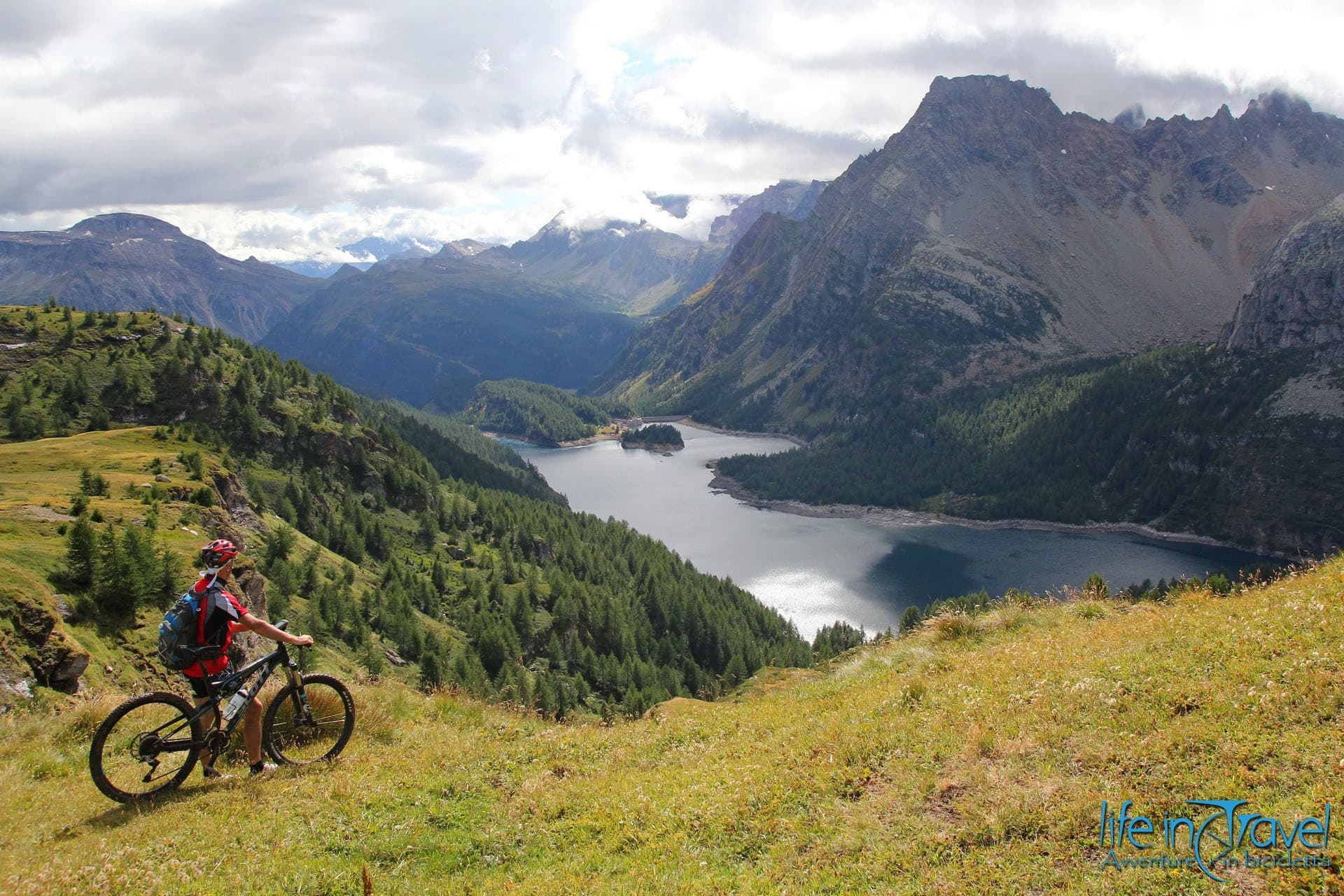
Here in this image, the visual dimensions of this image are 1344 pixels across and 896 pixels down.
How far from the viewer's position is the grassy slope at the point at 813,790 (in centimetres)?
1006

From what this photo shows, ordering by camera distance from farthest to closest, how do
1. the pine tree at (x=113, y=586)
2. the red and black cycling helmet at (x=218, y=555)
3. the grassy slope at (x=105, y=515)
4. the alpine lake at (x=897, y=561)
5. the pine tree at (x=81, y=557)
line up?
the alpine lake at (x=897, y=561) → the pine tree at (x=81, y=557) → the pine tree at (x=113, y=586) → the grassy slope at (x=105, y=515) → the red and black cycling helmet at (x=218, y=555)

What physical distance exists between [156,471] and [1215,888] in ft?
233

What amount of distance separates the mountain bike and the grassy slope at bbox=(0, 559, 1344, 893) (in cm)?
53

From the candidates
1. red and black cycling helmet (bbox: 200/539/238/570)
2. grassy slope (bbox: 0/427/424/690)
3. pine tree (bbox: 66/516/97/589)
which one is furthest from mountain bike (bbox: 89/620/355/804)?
pine tree (bbox: 66/516/97/589)

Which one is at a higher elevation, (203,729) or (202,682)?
(202,682)

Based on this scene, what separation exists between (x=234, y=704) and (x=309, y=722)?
2233mm

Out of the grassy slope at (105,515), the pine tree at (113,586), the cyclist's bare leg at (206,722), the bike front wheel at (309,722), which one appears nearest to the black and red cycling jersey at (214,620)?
the cyclist's bare leg at (206,722)

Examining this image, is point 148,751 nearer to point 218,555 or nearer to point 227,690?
point 227,690

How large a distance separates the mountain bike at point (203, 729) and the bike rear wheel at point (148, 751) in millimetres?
13

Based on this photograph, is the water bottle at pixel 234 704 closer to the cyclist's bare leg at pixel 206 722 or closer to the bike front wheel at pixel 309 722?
the cyclist's bare leg at pixel 206 722

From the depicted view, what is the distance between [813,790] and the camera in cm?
1286

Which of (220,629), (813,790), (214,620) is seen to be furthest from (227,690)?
(813,790)

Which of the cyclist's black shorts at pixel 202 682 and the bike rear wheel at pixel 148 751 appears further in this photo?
the cyclist's black shorts at pixel 202 682

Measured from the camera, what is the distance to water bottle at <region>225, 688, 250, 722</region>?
1284 centimetres
